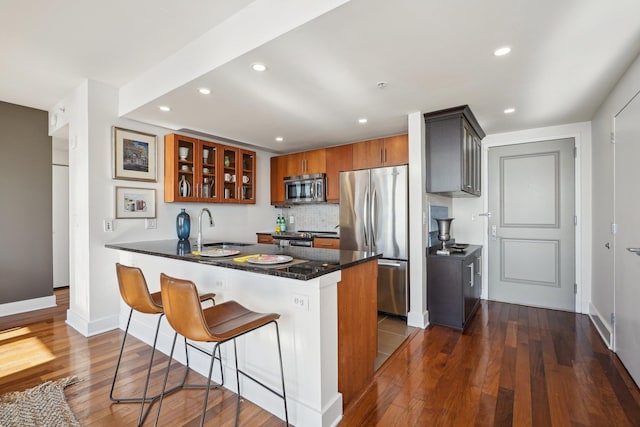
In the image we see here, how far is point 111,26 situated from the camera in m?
2.19

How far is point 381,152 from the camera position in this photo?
4.01m

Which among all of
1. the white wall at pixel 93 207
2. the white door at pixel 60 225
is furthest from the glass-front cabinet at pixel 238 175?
the white door at pixel 60 225

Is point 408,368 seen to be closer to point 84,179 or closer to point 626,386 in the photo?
point 626,386

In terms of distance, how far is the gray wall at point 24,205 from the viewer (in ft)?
12.0

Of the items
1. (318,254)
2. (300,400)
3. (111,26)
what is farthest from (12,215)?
(300,400)

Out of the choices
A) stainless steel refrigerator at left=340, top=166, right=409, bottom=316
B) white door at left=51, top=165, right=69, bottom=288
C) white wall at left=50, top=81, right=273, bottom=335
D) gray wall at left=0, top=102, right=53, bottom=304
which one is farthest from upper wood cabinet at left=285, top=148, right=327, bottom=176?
white door at left=51, top=165, right=69, bottom=288

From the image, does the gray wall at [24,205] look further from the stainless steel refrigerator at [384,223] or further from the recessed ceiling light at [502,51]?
the recessed ceiling light at [502,51]

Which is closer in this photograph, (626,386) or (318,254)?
(626,386)

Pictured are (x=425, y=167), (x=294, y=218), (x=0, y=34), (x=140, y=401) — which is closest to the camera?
(x=140, y=401)

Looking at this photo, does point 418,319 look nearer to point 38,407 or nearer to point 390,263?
point 390,263

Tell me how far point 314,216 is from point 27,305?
403cm

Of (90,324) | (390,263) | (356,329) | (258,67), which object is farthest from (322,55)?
(90,324)

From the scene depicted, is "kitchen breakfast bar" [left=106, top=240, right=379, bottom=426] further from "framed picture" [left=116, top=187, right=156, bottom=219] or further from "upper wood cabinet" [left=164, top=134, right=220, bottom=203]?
"upper wood cabinet" [left=164, top=134, right=220, bottom=203]

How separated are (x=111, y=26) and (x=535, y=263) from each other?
16.7 ft
